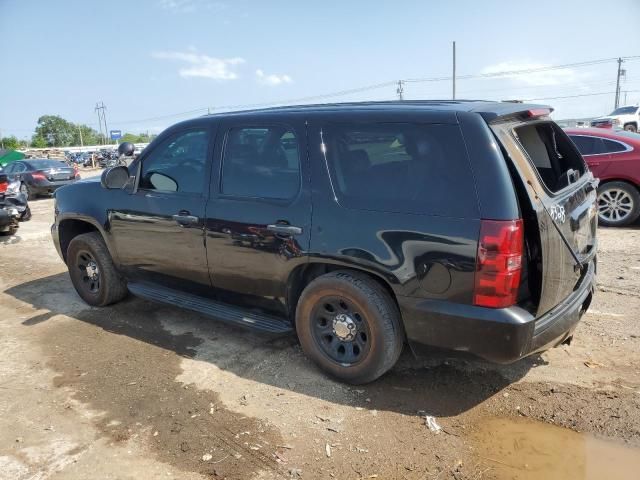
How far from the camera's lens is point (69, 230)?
529 cm

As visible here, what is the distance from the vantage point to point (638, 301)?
15.5 ft

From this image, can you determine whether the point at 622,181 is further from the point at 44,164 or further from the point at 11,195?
the point at 44,164

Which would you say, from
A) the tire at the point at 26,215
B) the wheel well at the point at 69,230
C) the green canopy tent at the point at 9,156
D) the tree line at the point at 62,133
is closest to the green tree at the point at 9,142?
the tree line at the point at 62,133

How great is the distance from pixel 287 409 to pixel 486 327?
4.45 feet

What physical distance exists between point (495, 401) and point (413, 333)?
75 cm

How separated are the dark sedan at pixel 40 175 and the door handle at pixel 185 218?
46.5 ft

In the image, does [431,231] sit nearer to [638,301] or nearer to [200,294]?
[200,294]

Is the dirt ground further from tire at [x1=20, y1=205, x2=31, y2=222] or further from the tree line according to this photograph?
the tree line

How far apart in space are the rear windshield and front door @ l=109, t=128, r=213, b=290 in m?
2.39

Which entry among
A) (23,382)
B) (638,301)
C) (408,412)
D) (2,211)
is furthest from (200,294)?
(2,211)

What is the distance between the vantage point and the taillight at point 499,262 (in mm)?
2656

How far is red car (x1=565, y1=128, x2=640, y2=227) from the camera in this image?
7.75m

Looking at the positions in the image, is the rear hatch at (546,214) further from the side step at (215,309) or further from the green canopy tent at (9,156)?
the green canopy tent at (9,156)

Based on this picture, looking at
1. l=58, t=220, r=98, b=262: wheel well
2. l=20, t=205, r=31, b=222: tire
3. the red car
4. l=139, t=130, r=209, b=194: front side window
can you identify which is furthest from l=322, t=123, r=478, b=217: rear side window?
l=20, t=205, r=31, b=222: tire
